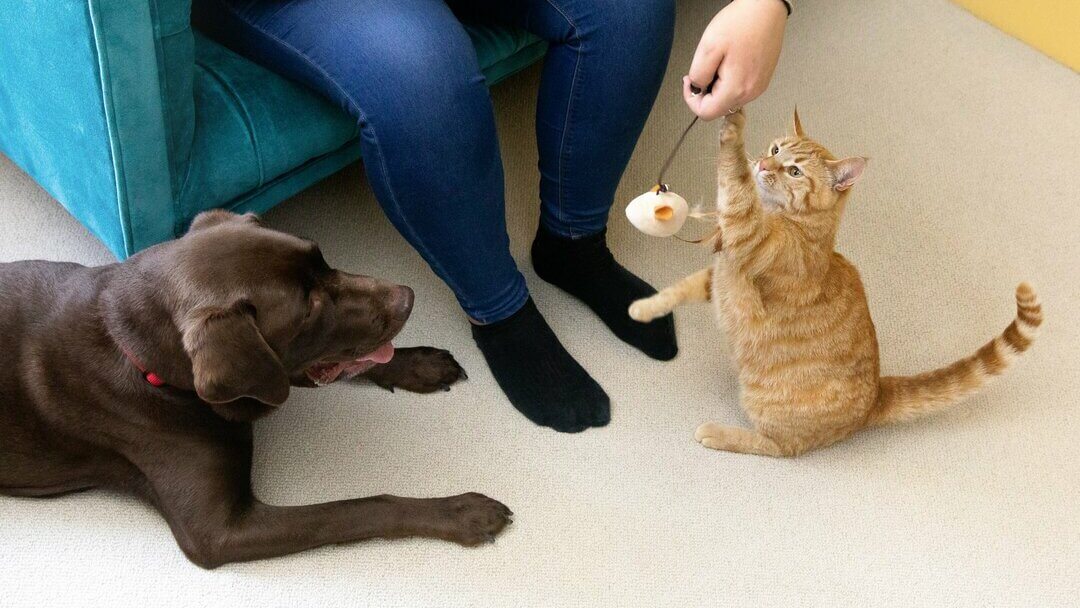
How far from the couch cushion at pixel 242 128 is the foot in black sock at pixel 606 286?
465 mm

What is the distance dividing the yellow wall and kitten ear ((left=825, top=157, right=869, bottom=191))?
168 cm

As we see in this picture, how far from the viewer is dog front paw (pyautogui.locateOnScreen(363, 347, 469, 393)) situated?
1563 mm

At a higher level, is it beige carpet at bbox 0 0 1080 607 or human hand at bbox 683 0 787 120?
human hand at bbox 683 0 787 120

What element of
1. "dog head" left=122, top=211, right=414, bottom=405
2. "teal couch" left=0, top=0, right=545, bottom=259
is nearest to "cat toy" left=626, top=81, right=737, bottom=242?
"dog head" left=122, top=211, right=414, bottom=405

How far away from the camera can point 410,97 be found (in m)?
1.29

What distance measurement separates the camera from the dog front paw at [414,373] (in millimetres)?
1563

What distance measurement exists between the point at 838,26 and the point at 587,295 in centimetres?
144

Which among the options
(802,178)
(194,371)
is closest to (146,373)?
(194,371)

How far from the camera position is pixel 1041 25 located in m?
2.56

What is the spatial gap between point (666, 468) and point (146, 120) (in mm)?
994

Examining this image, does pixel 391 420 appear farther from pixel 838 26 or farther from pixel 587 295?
pixel 838 26

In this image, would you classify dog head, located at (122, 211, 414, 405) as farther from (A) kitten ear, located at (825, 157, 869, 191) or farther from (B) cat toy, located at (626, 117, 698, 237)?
(A) kitten ear, located at (825, 157, 869, 191)

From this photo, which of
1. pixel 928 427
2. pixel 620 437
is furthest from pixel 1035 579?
pixel 620 437

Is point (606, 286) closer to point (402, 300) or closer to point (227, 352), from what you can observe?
point (402, 300)
